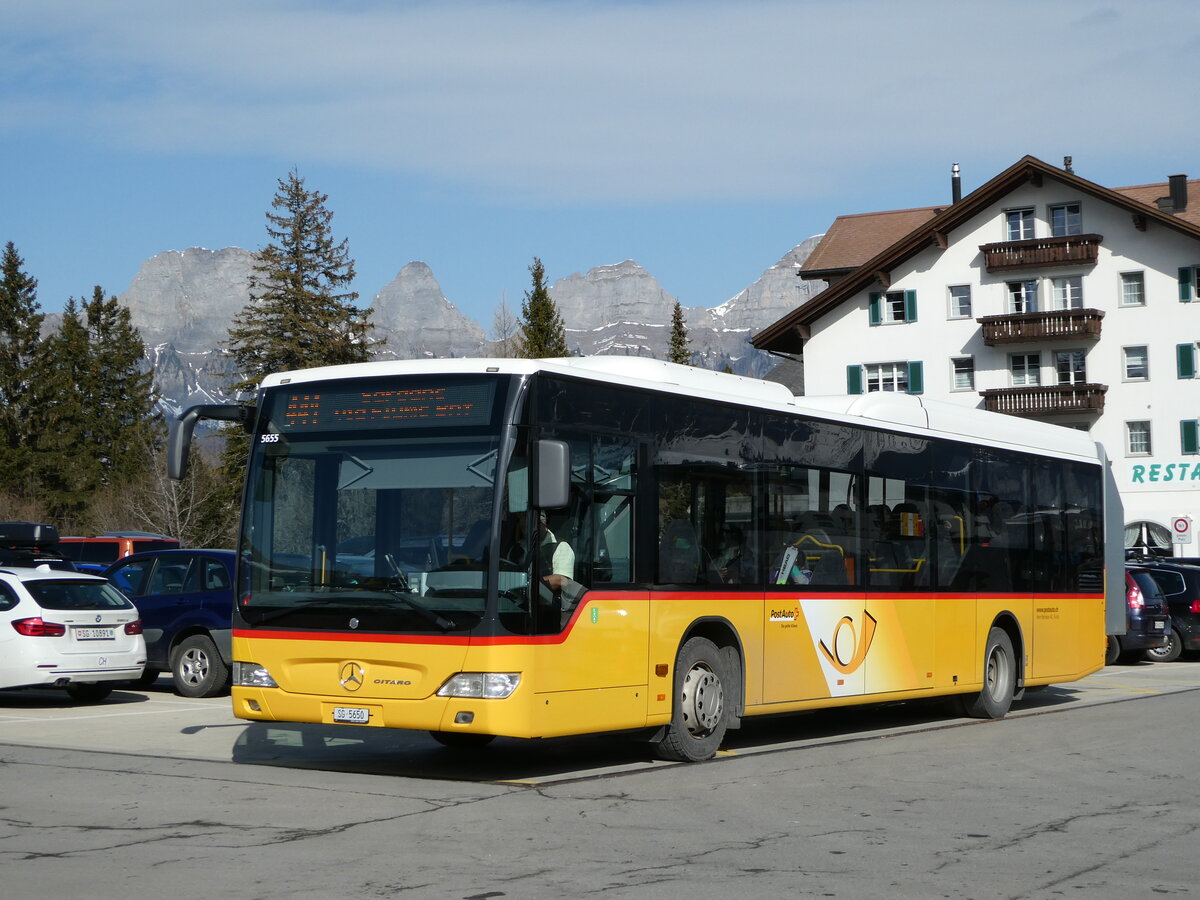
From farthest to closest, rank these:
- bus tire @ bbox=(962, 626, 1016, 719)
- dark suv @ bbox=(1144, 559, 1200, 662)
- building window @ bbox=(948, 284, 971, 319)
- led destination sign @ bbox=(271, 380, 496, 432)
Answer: building window @ bbox=(948, 284, 971, 319) → dark suv @ bbox=(1144, 559, 1200, 662) → bus tire @ bbox=(962, 626, 1016, 719) → led destination sign @ bbox=(271, 380, 496, 432)

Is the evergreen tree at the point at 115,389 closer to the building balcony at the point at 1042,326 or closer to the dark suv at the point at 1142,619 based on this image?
the building balcony at the point at 1042,326

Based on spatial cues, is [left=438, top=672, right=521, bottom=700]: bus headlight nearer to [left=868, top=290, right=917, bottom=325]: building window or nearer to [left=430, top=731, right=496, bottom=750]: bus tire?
[left=430, top=731, right=496, bottom=750]: bus tire

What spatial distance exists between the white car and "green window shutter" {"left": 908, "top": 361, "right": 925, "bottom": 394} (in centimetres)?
4531

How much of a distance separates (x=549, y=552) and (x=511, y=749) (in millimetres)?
3547

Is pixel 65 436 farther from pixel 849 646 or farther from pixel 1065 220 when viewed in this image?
pixel 849 646

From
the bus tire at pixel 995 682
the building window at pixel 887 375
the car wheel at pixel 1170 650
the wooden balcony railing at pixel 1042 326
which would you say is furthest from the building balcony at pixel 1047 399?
Answer: the bus tire at pixel 995 682

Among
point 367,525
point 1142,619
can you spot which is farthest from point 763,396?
point 1142,619

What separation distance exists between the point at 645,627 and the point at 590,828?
2.65m

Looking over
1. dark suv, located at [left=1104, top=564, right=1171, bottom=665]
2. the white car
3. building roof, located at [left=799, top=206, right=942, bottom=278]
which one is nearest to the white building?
building roof, located at [left=799, top=206, right=942, bottom=278]

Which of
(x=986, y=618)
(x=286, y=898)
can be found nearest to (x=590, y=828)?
(x=286, y=898)

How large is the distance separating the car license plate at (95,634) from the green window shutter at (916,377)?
45758 millimetres

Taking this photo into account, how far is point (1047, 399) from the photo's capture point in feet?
185

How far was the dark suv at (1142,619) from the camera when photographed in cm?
2544

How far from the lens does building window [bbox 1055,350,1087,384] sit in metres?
57.3
